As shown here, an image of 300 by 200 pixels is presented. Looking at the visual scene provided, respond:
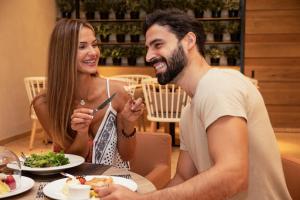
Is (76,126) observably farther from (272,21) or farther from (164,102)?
(272,21)

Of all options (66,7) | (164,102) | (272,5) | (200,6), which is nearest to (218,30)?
(200,6)

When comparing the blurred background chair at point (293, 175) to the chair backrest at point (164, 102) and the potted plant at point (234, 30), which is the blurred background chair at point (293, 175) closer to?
the chair backrest at point (164, 102)

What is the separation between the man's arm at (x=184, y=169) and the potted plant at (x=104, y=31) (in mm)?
5868

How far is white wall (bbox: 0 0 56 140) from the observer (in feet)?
19.5

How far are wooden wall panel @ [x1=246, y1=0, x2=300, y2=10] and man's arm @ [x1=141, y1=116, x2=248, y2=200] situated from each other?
5.90 metres

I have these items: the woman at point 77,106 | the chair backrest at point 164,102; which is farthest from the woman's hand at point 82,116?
the chair backrest at point 164,102

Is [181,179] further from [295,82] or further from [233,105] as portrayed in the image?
[295,82]

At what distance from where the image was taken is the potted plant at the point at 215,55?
22.9ft

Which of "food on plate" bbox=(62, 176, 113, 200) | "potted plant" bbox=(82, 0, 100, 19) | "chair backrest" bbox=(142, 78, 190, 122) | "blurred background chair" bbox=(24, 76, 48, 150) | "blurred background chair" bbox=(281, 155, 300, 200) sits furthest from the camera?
"potted plant" bbox=(82, 0, 100, 19)

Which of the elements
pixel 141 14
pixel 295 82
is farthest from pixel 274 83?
pixel 141 14

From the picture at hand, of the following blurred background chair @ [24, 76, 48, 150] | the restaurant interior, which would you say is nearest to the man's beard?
the restaurant interior

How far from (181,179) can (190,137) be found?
247mm

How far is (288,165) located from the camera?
1.68m

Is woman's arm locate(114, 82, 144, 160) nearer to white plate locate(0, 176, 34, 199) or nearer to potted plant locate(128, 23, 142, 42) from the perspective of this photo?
white plate locate(0, 176, 34, 199)
